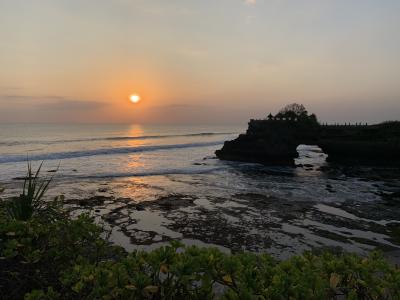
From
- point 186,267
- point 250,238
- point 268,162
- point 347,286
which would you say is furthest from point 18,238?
point 268,162

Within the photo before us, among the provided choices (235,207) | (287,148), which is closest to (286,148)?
(287,148)

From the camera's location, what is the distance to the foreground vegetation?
261 cm

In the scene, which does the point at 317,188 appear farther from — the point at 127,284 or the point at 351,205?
the point at 127,284

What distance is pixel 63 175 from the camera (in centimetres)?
2634

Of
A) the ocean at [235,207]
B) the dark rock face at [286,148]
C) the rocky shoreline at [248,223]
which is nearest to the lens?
the rocky shoreline at [248,223]

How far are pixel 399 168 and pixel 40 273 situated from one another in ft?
131

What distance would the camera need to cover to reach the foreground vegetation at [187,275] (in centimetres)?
261

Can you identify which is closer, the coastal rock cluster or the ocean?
the ocean

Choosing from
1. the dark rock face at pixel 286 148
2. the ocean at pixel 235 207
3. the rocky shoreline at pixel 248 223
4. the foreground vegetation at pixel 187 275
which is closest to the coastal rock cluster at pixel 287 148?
the dark rock face at pixel 286 148

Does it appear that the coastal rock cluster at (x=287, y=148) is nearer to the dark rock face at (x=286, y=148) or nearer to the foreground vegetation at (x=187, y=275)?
the dark rock face at (x=286, y=148)

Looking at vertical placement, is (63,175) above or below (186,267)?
below

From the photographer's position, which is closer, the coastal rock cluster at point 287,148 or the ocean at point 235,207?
the ocean at point 235,207

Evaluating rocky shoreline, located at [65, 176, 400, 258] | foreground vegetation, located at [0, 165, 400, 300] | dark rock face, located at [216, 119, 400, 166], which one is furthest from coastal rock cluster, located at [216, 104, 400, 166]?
foreground vegetation, located at [0, 165, 400, 300]

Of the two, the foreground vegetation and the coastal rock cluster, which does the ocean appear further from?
the coastal rock cluster
